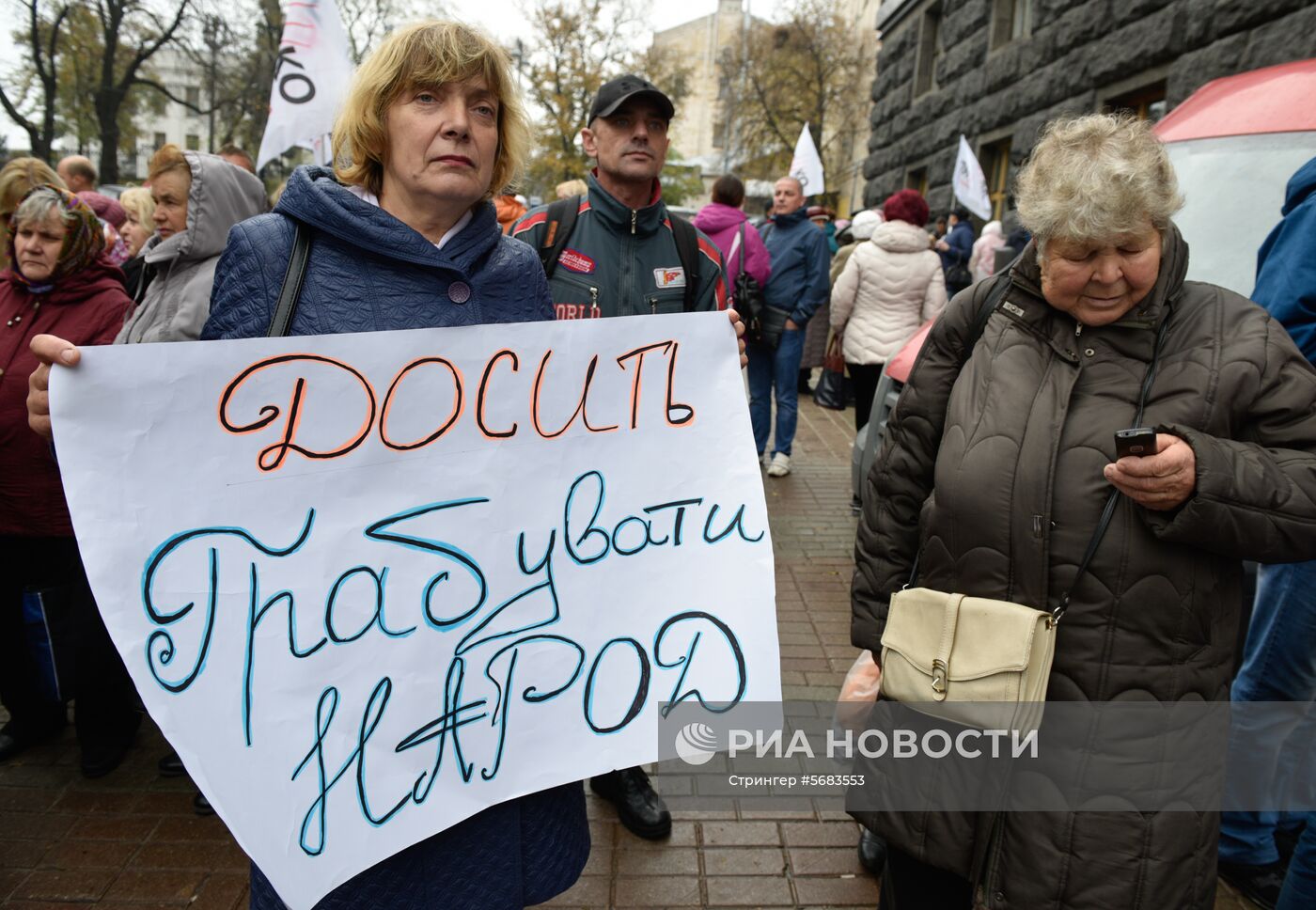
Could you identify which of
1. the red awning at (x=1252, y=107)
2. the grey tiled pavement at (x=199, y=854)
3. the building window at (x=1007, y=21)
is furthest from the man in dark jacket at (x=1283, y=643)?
the building window at (x=1007, y=21)

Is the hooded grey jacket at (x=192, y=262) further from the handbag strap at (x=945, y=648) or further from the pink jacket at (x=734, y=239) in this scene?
the pink jacket at (x=734, y=239)

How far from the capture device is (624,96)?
285cm

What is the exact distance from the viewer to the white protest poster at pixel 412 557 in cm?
135

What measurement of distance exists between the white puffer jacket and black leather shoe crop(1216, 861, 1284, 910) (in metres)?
4.00

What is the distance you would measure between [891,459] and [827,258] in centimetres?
476

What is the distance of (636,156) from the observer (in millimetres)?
2891

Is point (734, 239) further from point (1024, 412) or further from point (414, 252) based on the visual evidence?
point (414, 252)

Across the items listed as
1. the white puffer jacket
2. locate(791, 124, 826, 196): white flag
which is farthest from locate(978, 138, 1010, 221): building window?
the white puffer jacket

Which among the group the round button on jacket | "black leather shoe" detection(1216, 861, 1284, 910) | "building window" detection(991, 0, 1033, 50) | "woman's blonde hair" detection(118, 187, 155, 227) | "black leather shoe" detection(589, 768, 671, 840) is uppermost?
"building window" detection(991, 0, 1033, 50)

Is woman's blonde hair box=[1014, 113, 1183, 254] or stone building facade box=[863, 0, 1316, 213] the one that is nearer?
woman's blonde hair box=[1014, 113, 1183, 254]

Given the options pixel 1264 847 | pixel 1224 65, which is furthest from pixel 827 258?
pixel 1264 847

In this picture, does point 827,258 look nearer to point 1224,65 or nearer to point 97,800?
point 1224,65

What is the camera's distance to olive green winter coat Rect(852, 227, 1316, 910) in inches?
64.5

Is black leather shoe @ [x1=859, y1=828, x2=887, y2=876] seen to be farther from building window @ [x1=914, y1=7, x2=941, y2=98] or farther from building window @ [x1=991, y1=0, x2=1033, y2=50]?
building window @ [x1=914, y1=7, x2=941, y2=98]
